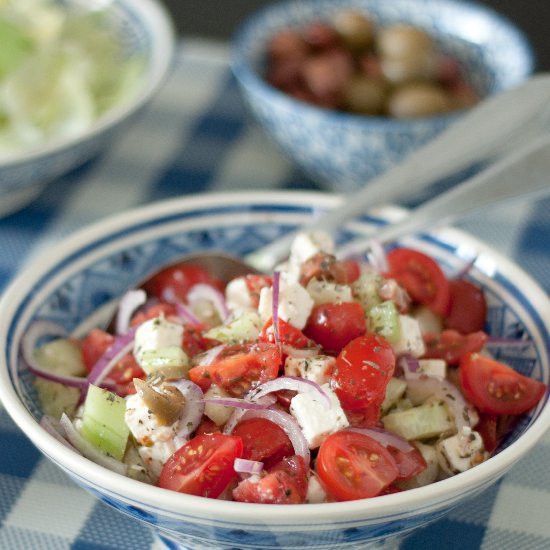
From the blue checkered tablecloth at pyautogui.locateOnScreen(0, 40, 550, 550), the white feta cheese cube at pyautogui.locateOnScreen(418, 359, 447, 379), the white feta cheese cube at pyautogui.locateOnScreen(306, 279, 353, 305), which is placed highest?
the white feta cheese cube at pyautogui.locateOnScreen(306, 279, 353, 305)

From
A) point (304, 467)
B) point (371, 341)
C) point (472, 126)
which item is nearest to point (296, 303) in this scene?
point (371, 341)

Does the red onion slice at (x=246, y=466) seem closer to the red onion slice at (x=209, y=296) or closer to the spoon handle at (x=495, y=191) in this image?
the red onion slice at (x=209, y=296)

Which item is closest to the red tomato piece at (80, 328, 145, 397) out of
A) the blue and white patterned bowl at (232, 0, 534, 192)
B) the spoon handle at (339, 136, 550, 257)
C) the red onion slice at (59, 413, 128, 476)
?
the red onion slice at (59, 413, 128, 476)

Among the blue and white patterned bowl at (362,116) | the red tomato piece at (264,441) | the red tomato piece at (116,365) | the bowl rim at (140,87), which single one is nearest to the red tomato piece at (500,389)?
the red tomato piece at (264,441)

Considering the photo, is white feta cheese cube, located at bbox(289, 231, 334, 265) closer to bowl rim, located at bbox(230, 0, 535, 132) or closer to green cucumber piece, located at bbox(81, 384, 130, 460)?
green cucumber piece, located at bbox(81, 384, 130, 460)

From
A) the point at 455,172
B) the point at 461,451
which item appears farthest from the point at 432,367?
the point at 455,172

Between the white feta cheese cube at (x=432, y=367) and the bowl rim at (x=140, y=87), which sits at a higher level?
the white feta cheese cube at (x=432, y=367)

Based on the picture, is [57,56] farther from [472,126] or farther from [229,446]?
[229,446]
